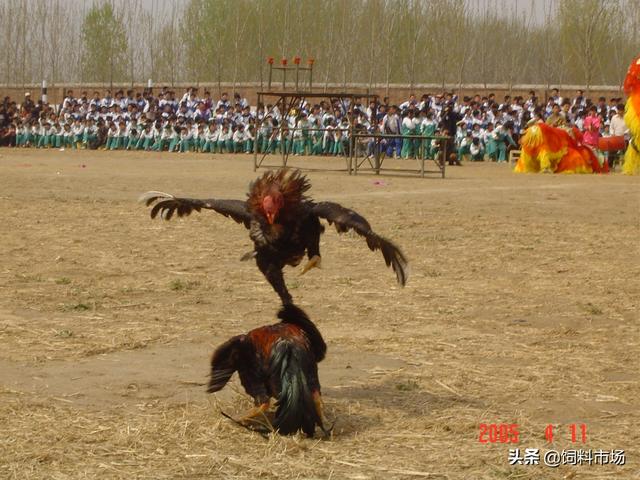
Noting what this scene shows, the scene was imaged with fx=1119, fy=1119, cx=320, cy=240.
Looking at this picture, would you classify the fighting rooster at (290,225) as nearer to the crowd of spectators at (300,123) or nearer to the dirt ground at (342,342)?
the dirt ground at (342,342)

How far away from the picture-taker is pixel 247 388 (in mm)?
5234

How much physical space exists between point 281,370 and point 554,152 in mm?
18541

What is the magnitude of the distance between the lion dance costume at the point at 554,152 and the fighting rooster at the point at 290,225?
18.1m

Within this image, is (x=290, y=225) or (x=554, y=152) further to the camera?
(x=554, y=152)

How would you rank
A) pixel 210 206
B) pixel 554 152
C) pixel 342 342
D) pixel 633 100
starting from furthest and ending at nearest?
pixel 554 152 < pixel 633 100 < pixel 342 342 < pixel 210 206

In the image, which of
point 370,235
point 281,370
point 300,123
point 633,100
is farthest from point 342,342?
point 300,123

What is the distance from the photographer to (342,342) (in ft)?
22.8

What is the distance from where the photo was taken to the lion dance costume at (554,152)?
22719 mm

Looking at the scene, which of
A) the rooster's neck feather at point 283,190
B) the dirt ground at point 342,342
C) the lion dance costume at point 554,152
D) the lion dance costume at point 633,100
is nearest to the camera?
the dirt ground at point 342,342

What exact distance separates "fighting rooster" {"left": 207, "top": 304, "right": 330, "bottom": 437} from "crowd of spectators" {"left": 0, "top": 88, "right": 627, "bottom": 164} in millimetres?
17774

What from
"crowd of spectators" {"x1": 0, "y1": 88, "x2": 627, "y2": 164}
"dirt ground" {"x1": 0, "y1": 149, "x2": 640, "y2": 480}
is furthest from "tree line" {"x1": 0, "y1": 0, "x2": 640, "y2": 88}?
"dirt ground" {"x1": 0, "y1": 149, "x2": 640, "y2": 480}
